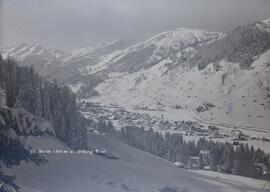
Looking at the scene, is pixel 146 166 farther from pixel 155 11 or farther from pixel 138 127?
pixel 155 11

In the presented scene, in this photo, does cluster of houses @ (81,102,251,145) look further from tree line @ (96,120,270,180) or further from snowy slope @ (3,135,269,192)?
snowy slope @ (3,135,269,192)

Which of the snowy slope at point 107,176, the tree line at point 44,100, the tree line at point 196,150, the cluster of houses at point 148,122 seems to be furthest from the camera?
the cluster of houses at point 148,122

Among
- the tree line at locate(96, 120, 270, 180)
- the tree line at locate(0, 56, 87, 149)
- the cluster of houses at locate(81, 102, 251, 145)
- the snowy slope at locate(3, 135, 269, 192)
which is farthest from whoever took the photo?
the cluster of houses at locate(81, 102, 251, 145)

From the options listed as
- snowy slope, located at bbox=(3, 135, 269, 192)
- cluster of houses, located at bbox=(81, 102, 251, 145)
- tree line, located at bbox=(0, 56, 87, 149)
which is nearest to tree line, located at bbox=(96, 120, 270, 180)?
cluster of houses, located at bbox=(81, 102, 251, 145)

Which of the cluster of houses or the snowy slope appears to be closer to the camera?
the snowy slope

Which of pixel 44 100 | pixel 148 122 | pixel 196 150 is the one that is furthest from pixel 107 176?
pixel 148 122

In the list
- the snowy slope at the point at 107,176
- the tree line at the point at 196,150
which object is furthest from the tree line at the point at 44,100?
the tree line at the point at 196,150

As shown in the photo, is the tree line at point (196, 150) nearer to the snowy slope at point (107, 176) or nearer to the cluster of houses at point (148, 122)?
the cluster of houses at point (148, 122)

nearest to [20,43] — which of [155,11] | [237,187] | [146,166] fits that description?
[155,11]

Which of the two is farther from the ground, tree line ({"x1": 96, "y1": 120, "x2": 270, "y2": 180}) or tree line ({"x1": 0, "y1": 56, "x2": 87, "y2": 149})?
tree line ({"x1": 0, "y1": 56, "x2": 87, "y2": 149})
